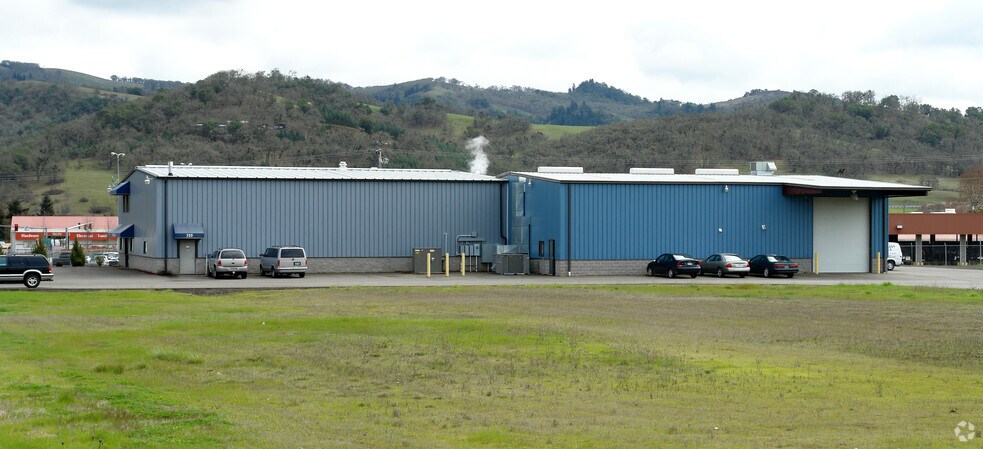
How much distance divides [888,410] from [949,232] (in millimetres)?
70189

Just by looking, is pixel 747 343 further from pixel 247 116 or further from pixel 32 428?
pixel 247 116

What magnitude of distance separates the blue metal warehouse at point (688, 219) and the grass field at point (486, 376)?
79.1ft

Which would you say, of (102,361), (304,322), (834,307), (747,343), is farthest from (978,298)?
(102,361)

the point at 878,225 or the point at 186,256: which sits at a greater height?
the point at 878,225

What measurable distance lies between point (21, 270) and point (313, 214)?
18.6 meters

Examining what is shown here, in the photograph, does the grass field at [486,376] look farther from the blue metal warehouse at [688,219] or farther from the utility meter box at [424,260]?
the utility meter box at [424,260]

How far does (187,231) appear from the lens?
55.3 metres

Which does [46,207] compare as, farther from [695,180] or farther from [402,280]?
[695,180]

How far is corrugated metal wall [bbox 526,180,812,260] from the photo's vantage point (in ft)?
184

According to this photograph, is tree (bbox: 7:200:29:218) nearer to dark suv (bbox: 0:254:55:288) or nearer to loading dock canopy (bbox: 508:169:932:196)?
loading dock canopy (bbox: 508:169:932:196)

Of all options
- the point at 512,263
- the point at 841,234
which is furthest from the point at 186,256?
the point at 841,234

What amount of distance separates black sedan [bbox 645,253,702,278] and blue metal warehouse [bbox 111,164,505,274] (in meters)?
11.0

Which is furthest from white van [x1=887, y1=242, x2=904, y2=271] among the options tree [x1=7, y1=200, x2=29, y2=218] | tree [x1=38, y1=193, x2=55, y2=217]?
tree [x1=7, y1=200, x2=29, y2=218]

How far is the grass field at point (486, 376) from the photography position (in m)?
12.3
